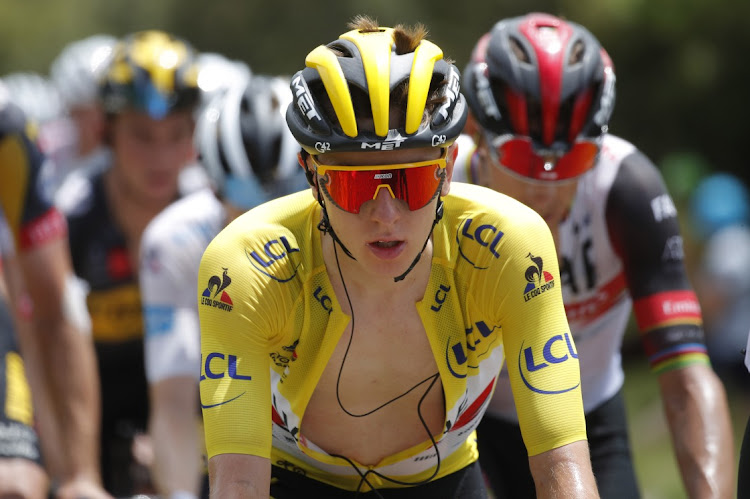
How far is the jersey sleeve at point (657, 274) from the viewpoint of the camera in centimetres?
497

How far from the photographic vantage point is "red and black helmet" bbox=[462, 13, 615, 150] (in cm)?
511

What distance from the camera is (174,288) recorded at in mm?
6449

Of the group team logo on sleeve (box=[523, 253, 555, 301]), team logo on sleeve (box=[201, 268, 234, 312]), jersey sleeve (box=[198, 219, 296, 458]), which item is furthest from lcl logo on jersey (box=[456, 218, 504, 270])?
team logo on sleeve (box=[201, 268, 234, 312])

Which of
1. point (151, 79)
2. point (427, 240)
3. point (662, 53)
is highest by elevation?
point (427, 240)

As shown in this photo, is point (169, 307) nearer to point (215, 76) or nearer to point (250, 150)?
point (250, 150)

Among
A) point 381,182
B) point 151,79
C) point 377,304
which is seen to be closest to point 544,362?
point 377,304

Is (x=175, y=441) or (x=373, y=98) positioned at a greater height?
(x=373, y=98)

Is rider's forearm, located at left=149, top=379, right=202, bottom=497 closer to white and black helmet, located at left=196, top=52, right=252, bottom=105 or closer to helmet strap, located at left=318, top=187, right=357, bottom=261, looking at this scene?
helmet strap, located at left=318, top=187, right=357, bottom=261

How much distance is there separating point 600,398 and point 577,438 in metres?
1.92

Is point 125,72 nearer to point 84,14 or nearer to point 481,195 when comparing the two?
point 481,195

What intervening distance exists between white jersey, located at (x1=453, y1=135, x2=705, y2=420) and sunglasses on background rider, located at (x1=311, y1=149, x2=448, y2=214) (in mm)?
1494

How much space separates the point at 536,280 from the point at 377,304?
55 centimetres

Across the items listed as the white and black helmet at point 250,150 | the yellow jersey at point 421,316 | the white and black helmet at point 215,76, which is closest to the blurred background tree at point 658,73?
the white and black helmet at point 215,76

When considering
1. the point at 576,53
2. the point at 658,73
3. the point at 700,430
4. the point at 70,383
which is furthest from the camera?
the point at 658,73
